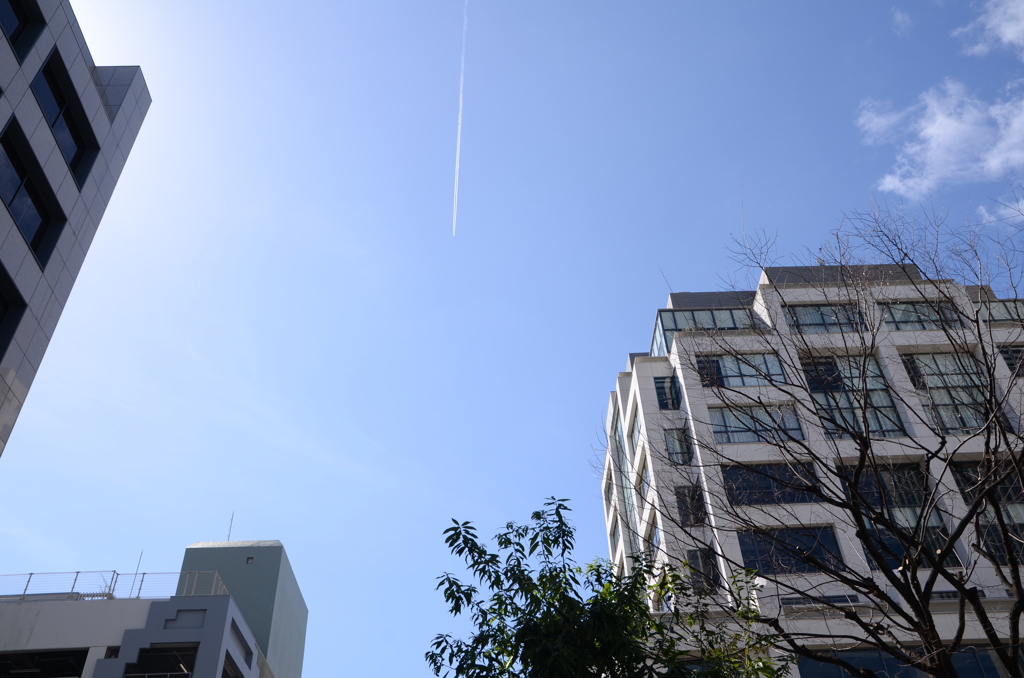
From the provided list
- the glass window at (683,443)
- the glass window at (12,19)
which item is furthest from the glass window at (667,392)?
the glass window at (12,19)

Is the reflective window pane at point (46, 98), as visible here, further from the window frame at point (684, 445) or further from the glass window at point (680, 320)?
the glass window at point (680, 320)

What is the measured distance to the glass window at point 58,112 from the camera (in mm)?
19125

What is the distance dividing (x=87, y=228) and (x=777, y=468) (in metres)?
23.8

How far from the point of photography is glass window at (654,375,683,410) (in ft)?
116

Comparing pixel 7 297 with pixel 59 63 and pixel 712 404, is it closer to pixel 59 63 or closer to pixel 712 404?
pixel 59 63

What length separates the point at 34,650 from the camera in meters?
30.1

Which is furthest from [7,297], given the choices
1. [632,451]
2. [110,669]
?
[632,451]

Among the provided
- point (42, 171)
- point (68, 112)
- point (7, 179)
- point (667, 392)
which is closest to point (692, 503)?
point (7, 179)

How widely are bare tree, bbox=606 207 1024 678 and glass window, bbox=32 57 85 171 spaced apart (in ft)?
53.8

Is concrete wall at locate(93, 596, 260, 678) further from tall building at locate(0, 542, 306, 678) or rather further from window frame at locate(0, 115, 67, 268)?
window frame at locate(0, 115, 67, 268)

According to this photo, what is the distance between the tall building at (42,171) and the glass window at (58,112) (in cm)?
3

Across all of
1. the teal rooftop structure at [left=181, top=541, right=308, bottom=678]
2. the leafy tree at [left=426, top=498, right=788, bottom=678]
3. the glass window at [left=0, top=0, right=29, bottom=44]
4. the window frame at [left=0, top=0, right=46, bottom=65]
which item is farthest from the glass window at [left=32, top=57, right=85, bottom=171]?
A: the teal rooftop structure at [left=181, top=541, right=308, bottom=678]

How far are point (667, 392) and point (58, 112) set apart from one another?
26.3 meters

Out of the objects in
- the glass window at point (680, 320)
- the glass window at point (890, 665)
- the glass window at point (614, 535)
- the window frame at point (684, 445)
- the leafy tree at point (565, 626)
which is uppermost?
the glass window at point (680, 320)
